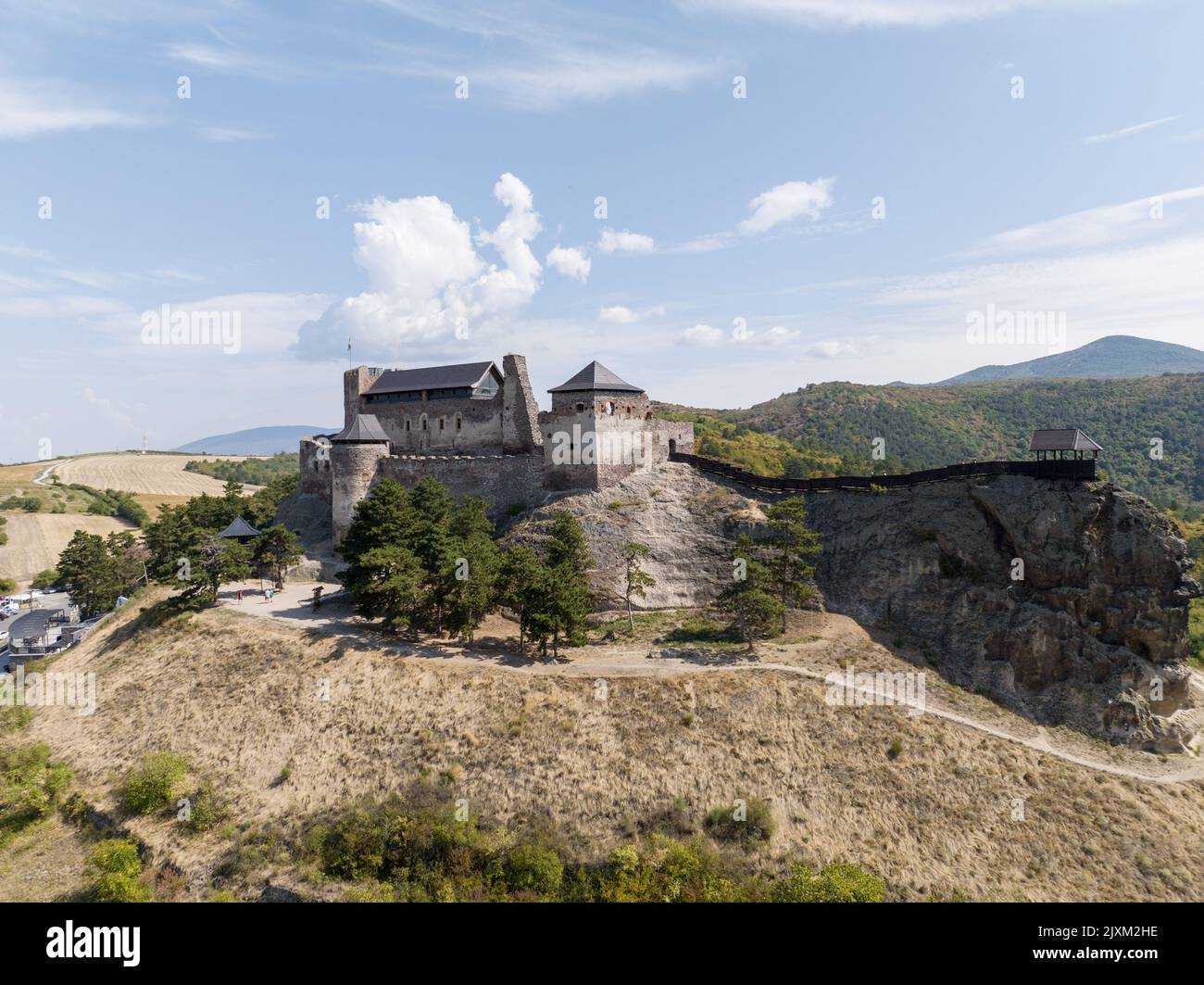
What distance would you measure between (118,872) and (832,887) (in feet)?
86.1

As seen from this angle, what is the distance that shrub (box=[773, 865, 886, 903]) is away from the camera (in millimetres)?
21406

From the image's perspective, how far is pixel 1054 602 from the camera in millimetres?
34438

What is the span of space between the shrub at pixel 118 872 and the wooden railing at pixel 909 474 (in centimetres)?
3753

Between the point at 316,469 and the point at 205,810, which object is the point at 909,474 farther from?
the point at 316,469

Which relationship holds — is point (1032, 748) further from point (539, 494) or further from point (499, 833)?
point (539, 494)

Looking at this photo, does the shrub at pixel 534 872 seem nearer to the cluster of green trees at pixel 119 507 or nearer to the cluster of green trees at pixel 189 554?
the cluster of green trees at pixel 189 554

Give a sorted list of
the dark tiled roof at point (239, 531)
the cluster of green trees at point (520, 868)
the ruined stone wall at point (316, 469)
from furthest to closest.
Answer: the ruined stone wall at point (316, 469)
the dark tiled roof at point (239, 531)
the cluster of green trees at point (520, 868)

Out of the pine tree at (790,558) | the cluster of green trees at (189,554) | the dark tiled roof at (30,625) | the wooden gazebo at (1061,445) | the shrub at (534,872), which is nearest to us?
the shrub at (534,872)

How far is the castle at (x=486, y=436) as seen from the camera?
44625 millimetres

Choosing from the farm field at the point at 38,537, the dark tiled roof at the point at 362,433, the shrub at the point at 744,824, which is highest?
the dark tiled roof at the point at 362,433

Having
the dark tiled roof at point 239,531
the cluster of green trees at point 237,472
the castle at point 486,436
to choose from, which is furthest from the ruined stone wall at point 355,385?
the cluster of green trees at point 237,472

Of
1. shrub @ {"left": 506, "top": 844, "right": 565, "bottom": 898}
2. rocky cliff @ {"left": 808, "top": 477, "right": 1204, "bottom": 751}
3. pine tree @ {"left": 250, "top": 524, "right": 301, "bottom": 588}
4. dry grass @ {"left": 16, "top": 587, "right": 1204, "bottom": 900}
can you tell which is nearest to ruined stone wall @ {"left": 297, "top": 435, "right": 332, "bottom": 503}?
pine tree @ {"left": 250, "top": 524, "right": 301, "bottom": 588}

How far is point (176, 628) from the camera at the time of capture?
1502 inches
